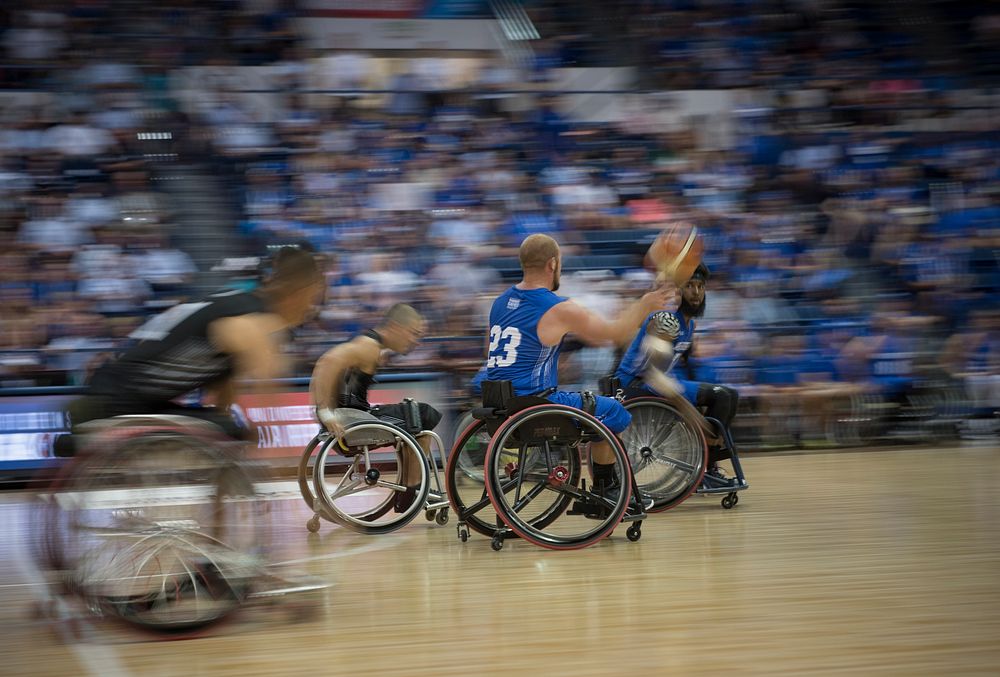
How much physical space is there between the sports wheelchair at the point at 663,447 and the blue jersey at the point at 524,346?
969 millimetres

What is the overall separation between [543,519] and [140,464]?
2271 millimetres

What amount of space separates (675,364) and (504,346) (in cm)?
151

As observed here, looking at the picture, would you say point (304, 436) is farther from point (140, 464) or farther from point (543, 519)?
point (140, 464)

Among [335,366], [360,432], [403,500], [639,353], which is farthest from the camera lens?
[639,353]

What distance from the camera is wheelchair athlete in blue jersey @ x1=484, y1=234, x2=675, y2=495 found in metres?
4.84

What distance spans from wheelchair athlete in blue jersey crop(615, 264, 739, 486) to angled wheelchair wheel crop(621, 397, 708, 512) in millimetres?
108

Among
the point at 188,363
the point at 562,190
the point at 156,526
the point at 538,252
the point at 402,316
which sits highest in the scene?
the point at 562,190

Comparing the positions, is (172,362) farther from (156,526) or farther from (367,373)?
(367,373)

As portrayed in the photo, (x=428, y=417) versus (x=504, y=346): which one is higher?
(x=504, y=346)

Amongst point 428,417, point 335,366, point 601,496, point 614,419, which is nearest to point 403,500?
→ point 428,417

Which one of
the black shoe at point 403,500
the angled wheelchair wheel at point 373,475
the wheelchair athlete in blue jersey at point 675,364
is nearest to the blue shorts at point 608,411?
the wheelchair athlete in blue jersey at point 675,364

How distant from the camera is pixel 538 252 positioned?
4.89 meters

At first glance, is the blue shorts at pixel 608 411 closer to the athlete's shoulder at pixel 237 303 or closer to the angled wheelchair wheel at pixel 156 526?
the athlete's shoulder at pixel 237 303

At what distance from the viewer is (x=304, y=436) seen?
793 centimetres
